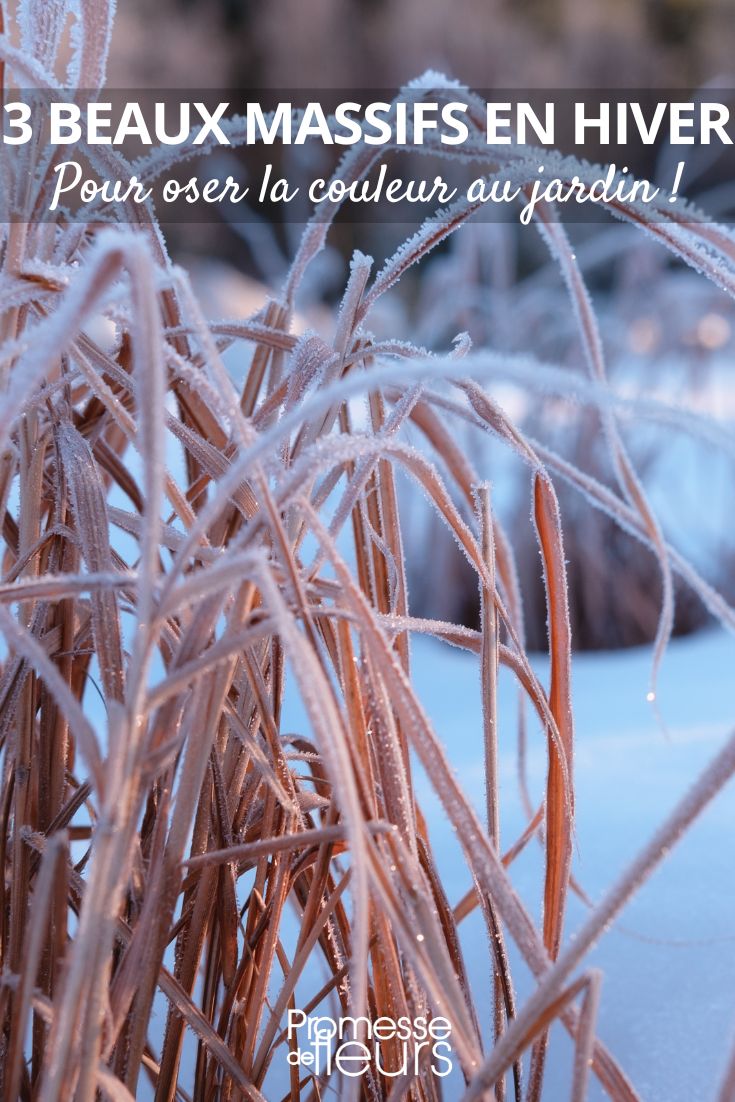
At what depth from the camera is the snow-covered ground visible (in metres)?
0.39

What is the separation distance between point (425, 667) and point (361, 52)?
7.78 meters

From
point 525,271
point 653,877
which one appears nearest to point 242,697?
point 653,877

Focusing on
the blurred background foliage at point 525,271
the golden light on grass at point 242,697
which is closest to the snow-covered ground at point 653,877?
the golden light on grass at point 242,697

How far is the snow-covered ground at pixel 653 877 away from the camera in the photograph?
39 centimetres

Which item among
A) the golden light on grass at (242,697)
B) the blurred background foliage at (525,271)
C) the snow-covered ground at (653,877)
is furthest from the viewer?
the blurred background foliage at (525,271)

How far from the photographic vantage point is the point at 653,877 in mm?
500

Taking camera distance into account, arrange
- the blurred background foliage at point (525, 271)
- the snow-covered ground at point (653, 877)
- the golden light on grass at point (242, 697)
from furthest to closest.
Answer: the blurred background foliage at point (525, 271)
the snow-covered ground at point (653, 877)
the golden light on grass at point (242, 697)

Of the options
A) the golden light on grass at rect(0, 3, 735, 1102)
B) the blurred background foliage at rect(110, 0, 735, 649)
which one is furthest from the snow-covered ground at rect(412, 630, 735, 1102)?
the blurred background foliage at rect(110, 0, 735, 649)

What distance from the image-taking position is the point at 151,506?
8.3 inches

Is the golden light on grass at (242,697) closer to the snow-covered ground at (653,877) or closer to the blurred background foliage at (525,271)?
the snow-covered ground at (653,877)

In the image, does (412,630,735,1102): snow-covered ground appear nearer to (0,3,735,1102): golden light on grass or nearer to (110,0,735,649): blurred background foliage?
(0,3,735,1102): golden light on grass

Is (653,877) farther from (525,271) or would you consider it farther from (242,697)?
(525,271)

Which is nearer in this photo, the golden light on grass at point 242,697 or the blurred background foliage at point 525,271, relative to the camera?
the golden light on grass at point 242,697

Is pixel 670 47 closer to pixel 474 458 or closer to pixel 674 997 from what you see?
pixel 474 458
